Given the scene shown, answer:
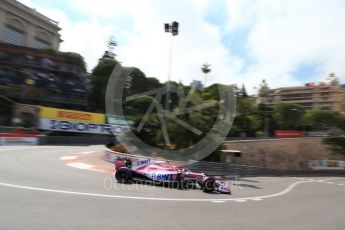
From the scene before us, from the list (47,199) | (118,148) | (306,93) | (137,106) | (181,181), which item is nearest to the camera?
(47,199)

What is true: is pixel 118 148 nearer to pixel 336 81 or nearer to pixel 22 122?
pixel 22 122

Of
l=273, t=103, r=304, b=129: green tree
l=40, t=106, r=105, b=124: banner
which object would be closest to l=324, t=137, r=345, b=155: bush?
l=40, t=106, r=105, b=124: banner

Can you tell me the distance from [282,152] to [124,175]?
113ft

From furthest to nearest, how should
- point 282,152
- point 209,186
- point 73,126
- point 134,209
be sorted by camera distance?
1. point 282,152
2. point 73,126
3. point 209,186
4. point 134,209

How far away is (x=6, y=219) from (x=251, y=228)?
5.06 metres

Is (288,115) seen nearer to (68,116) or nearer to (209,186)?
(68,116)

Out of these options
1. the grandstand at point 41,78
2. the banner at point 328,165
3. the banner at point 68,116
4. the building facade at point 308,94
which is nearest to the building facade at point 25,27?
the grandstand at point 41,78

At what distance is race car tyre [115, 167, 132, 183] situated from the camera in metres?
13.6

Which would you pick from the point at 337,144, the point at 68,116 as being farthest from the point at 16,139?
the point at 337,144

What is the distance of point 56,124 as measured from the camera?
42.0m

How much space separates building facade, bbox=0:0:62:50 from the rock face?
53.5 meters

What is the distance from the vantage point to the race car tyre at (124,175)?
1358 cm

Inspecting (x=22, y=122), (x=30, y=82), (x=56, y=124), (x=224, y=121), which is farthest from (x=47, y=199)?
(x=30, y=82)

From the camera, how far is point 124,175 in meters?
13.6
